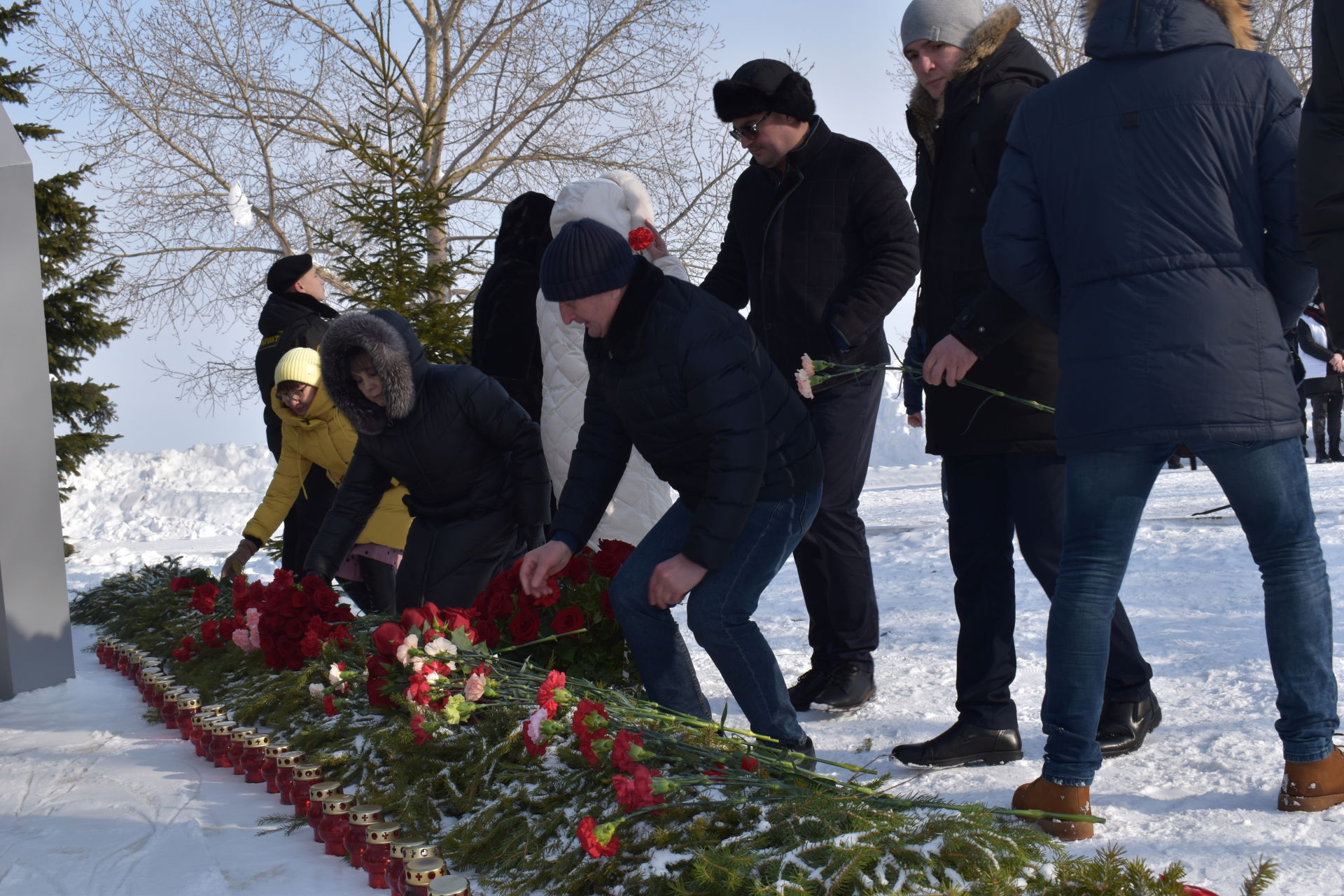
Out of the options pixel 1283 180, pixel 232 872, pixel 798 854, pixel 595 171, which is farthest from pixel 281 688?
pixel 595 171

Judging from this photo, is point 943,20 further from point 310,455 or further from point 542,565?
point 310,455

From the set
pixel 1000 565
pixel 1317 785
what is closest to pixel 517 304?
pixel 1000 565

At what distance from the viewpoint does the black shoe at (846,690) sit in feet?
13.7

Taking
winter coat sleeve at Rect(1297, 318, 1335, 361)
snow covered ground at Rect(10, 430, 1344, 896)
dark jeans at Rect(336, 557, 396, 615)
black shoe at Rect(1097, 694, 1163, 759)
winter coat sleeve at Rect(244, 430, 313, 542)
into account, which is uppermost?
winter coat sleeve at Rect(1297, 318, 1335, 361)

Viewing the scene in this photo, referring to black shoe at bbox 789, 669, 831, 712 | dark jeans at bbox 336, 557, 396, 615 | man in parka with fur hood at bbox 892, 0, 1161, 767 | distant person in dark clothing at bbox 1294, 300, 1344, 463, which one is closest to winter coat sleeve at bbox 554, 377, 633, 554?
man in parka with fur hood at bbox 892, 0, 1161, 767

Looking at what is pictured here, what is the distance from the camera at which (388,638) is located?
3.57 metres

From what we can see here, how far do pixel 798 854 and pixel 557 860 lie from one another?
615 mm

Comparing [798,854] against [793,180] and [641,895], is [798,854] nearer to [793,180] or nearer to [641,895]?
[641,895]

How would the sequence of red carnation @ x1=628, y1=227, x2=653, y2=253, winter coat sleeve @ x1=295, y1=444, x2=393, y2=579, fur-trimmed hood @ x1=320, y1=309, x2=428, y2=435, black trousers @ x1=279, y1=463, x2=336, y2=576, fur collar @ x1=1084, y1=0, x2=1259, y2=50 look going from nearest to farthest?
fur collar @ x1=1084, y1=0, x2=1259, y2=50 < fur-trimmed hood @ x1=320, y1=309, x2=428, y2=435 < winter coat sleeve @ x1=295, y1=444, x2=393, y2=579 < red carnation @ x1=628, y1=227, x2=653, y2=253 < black trousers @ x1=279, y1=463, x2=336, y2=576

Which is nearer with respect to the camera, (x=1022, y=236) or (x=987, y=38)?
(x=1022, y=236)

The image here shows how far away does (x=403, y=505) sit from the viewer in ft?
18.4

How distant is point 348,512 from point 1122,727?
308cm

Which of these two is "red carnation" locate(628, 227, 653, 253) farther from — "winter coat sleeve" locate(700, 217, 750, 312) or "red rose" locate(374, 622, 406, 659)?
"red rose" locate(374, 622, 406, 659)

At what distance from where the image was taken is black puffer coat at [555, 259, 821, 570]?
10.4ft
